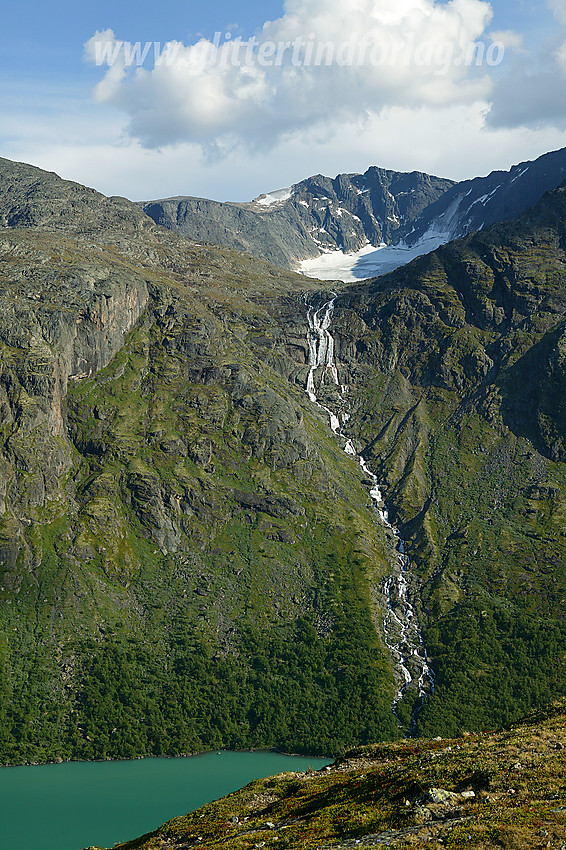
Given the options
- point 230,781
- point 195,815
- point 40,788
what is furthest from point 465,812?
point 40,788

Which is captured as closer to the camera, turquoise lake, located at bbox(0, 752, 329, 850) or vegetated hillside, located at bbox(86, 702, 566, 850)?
vegetated hillside, located at bbox(86, 702, 566, 850)

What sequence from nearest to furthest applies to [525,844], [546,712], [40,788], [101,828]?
[525,844] < [546,712] < [101,828] < [40,788]

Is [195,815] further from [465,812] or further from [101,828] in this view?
[101,828]

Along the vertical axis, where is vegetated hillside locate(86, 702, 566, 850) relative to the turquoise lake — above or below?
above

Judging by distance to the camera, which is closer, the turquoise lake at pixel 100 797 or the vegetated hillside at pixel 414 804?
the vegetated hillside at pixel 414 804

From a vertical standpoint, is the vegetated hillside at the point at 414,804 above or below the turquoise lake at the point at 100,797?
above
